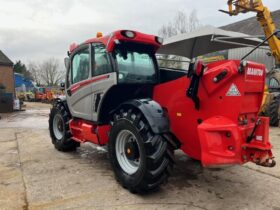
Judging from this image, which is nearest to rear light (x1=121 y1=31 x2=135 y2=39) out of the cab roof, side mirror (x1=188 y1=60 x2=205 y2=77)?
the cab roof

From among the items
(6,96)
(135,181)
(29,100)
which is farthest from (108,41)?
(29,100)

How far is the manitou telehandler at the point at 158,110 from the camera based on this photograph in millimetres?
3377

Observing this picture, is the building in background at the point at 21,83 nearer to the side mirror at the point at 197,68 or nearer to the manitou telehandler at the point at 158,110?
the manitou telehandler at the point at 158,110

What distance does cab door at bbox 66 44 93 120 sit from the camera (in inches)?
199

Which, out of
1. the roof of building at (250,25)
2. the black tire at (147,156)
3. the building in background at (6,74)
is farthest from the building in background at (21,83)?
the black tire at (147,156)

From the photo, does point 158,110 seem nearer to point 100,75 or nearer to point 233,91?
point 233,91

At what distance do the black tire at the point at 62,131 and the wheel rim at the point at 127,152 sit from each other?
1994 millimetres

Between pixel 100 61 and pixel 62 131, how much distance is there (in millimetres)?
2346

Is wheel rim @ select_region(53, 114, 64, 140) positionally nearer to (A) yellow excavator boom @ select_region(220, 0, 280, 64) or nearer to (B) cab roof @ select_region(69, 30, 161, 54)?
(B) cab roof @ select_region(69, 30, 161, 54)

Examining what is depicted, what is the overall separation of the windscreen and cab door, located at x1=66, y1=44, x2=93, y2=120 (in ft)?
2.46

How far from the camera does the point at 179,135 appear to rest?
13.1 feet

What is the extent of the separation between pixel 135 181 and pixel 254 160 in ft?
4.88

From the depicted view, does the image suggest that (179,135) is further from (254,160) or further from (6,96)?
(6,96)

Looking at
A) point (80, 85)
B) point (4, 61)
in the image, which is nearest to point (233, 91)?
point (80, 85)
